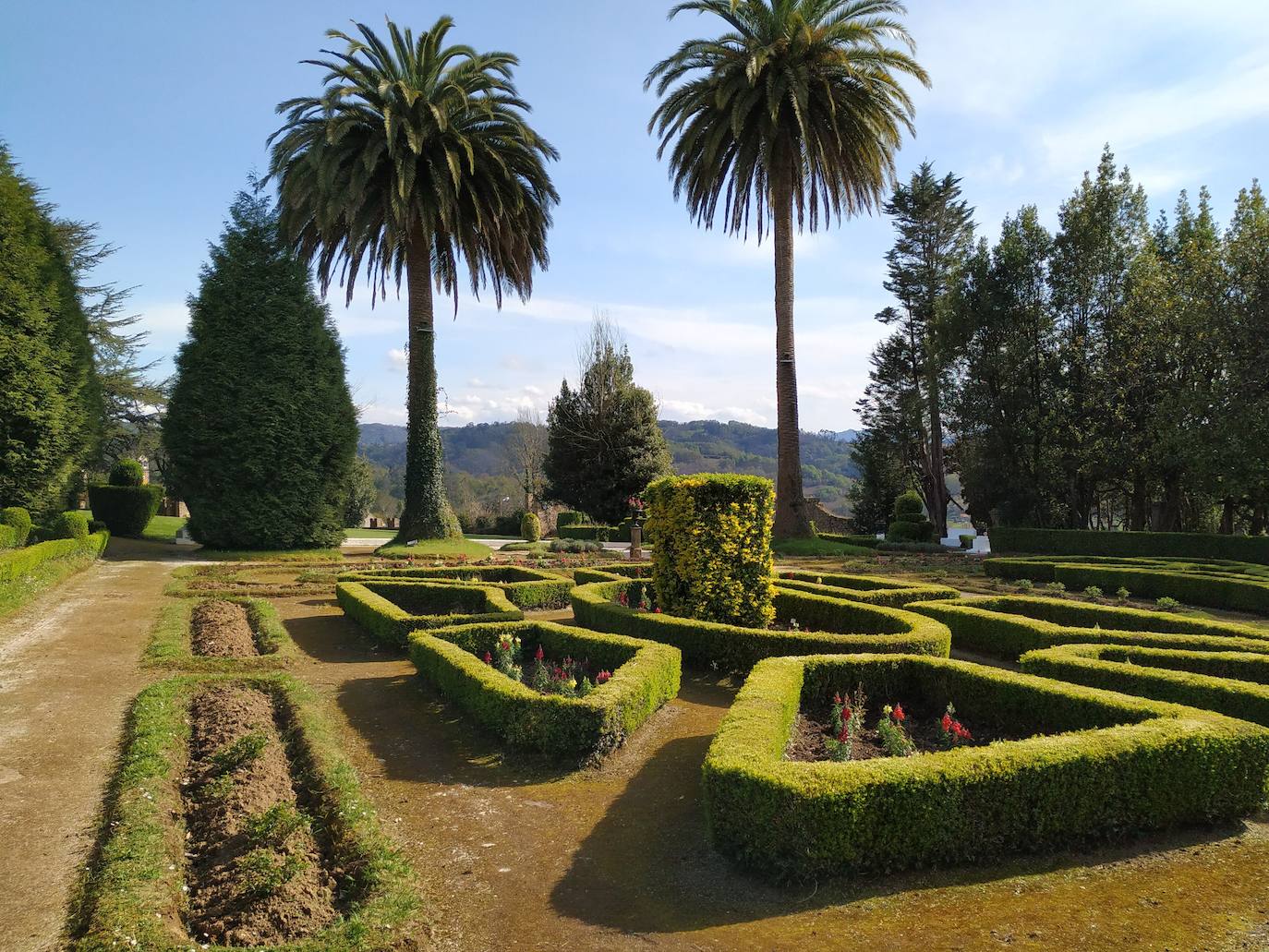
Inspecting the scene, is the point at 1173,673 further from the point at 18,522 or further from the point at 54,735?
the point at 18,522

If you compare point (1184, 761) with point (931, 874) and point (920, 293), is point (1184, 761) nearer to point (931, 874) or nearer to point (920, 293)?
point (931, 874)

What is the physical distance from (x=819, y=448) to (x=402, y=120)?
123 meters

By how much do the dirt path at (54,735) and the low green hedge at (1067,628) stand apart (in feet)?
29.1

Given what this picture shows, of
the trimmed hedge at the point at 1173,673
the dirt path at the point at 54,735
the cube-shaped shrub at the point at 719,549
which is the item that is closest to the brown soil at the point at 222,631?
the dirt path at the point at 54,735

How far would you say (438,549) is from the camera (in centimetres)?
2161

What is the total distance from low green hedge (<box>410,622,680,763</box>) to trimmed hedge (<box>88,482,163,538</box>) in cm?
2323

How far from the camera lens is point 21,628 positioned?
1010 cm

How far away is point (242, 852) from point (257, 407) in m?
19.2

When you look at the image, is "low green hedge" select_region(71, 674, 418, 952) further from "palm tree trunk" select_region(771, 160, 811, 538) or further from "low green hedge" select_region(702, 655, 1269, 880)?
"palm tree trunk" select_region(771, 160, 811, 538)

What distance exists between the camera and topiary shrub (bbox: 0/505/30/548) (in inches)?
629

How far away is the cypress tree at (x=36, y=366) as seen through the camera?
17500mm

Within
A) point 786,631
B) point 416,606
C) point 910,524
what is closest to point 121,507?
point 416,606

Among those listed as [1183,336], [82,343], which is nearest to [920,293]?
[1183,336]

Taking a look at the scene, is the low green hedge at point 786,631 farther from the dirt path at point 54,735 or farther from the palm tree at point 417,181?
the palm tree at point 417,181
